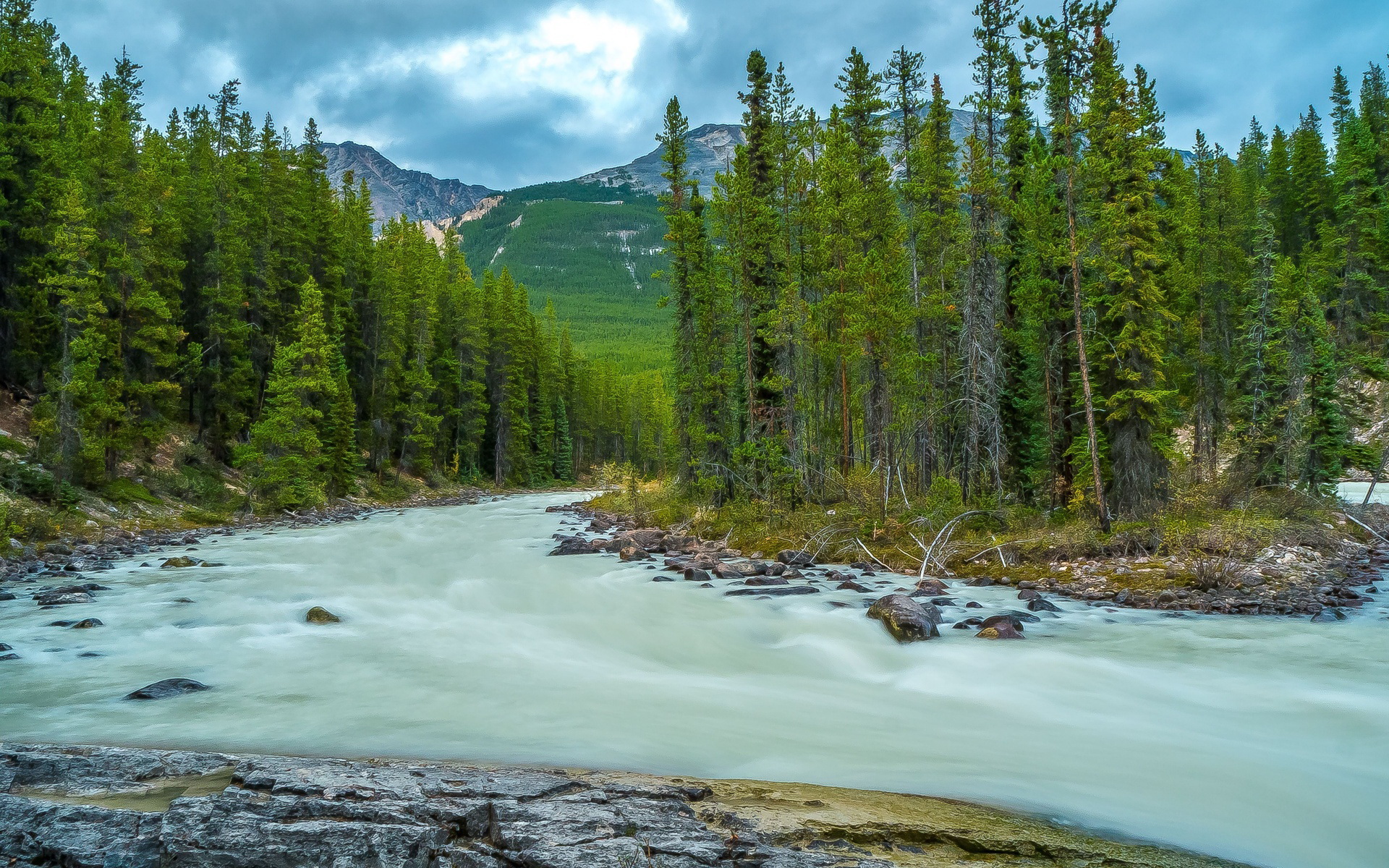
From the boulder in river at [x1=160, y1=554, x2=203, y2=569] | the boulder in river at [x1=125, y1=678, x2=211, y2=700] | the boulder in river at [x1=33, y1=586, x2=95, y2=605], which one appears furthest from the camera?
the boulder in river at [x1=160, y1=554, x2=203, y2=569]

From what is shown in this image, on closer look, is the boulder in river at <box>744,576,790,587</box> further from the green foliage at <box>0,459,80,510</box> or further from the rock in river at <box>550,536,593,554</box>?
the green foliage at <box>0,459,80,510</box>

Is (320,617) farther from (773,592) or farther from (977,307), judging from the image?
(977,307)

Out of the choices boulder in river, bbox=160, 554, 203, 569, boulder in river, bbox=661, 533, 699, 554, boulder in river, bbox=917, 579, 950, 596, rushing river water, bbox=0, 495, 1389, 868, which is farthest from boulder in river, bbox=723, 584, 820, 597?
boulder in river, bbox=160, 554, 203, 569

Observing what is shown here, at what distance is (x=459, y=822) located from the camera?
3908 millimetres

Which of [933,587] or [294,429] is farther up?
[294,429]

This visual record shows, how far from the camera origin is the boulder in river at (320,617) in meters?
11.4

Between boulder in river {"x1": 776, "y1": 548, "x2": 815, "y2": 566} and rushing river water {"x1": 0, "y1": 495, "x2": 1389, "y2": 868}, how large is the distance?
4.54 m

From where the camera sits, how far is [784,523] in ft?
67.8

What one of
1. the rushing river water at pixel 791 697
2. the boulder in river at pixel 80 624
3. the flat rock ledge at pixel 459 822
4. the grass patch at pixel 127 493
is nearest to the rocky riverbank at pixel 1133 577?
the rushing river water at pixel 791 697

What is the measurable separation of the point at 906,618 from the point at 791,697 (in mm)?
2988

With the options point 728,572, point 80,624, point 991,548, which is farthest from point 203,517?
point 991,548

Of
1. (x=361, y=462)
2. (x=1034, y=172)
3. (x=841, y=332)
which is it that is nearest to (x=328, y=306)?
(x=361, y=462)

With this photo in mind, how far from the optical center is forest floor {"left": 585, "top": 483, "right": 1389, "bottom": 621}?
1262cm

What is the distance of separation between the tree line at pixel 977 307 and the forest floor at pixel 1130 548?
105 centimetres
